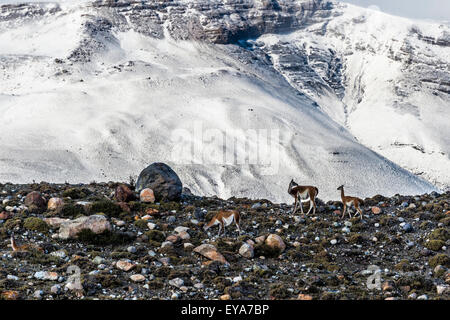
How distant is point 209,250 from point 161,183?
7.42 metres

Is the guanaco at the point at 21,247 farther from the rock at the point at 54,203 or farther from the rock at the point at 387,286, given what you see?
the rock at the point at 387,286

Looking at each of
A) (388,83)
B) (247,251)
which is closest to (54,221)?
(247,251)

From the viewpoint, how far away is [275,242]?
16578mm

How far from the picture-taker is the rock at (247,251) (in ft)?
51.9

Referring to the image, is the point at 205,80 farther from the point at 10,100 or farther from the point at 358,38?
the point at 358,38

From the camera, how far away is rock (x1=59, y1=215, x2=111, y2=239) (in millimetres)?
16656

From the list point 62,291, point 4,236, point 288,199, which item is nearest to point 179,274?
point 62,291

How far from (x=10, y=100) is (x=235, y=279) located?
108 metres

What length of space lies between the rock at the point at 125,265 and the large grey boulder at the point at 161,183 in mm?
7990

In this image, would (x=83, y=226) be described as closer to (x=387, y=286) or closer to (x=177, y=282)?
(x=177, y=282)

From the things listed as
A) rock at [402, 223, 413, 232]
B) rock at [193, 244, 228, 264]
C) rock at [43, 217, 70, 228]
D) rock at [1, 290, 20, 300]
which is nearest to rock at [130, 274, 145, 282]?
rock at [193, 244, 228, 264]

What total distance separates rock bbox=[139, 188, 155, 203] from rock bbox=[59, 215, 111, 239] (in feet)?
14.9

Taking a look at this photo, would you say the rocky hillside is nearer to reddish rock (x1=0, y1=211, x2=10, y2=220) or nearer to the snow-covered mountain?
reddish rock (x1=0, y1=211, x2=10, y2=220)

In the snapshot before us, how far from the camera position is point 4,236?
16.6 metres
